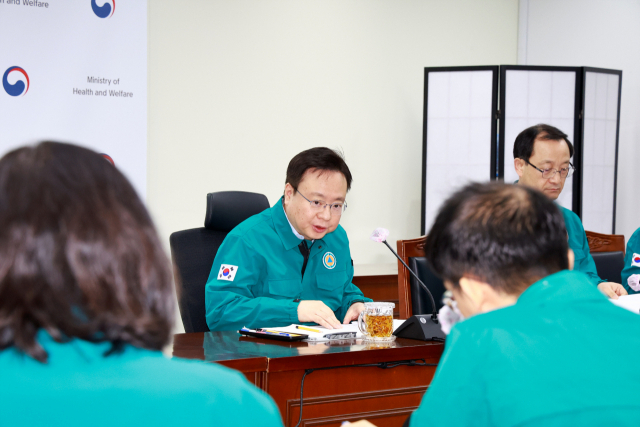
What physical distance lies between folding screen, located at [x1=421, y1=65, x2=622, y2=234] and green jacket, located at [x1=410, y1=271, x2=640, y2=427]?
3157mm

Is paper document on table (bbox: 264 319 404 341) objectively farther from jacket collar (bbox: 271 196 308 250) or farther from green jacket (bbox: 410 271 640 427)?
green jacket (bbox: 410 271 640 427)

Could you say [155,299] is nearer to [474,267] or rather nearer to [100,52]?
[474,267]

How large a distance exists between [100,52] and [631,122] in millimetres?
3594

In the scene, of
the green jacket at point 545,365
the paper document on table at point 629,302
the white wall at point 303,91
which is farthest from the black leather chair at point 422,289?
the green jacket at point 545,365

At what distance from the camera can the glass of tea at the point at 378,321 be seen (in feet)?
5.92

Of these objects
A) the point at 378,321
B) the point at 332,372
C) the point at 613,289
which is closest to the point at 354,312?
the point at 378,321

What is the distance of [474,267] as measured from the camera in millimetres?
915

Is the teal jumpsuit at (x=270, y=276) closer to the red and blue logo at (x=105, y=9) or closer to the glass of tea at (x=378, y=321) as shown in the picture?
the glass of tea at (x=378, y=321)

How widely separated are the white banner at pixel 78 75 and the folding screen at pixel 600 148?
2787 millimetres

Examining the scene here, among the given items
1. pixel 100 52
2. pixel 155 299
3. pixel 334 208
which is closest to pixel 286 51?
pixel 100 52

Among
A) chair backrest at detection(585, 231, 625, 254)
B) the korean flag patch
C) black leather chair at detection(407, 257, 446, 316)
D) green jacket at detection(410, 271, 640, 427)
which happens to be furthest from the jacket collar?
chair backrest at detection(585, 231, 625, 254)

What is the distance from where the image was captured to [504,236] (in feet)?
2.89

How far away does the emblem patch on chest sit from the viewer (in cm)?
246

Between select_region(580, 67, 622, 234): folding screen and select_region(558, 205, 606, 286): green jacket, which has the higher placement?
select_region(580, 67, 622, 234): folding screen
